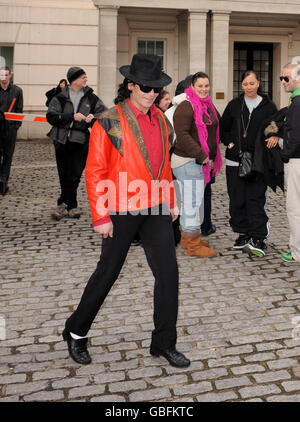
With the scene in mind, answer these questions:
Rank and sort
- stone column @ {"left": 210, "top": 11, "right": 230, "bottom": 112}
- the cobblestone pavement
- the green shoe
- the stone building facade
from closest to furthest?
the cobblestone pavement → the green shoe → the stone building facade → stone column @ {"left": 210, "top": 11, "right": 230, "bottom": 112}

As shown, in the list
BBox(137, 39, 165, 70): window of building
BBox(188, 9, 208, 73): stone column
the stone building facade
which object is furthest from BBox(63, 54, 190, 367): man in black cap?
BBox(137, 39, 165, 70): window of building

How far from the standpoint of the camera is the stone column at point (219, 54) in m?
19.0

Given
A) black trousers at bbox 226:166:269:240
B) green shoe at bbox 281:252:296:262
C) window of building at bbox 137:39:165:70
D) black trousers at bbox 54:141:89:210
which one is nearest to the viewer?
green shoe at bbox 281:252:296:262

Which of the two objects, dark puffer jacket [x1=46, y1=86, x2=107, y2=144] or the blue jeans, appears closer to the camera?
the blue jeans

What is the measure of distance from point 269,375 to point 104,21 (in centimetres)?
1656

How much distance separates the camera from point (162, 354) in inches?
138

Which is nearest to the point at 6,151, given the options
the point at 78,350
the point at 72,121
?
the point at 72,121

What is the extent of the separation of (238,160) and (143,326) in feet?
8.56

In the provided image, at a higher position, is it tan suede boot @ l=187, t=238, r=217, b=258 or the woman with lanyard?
the woman with lanyard

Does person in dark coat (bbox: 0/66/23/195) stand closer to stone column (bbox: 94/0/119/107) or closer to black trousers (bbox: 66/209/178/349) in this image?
black trousers (bbox: 66/209/178/349)

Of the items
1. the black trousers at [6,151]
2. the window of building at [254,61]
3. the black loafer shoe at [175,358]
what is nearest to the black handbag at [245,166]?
the black loafer shoe at [175,358]

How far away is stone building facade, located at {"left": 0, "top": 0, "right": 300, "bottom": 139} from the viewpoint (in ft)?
58.1

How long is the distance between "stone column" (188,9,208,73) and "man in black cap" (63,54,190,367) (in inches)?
634

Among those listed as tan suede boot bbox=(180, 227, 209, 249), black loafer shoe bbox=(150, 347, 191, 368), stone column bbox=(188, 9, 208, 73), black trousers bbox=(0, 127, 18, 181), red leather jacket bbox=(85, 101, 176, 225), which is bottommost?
black loafer shoe bbox=(150, 347, 191, 368)
